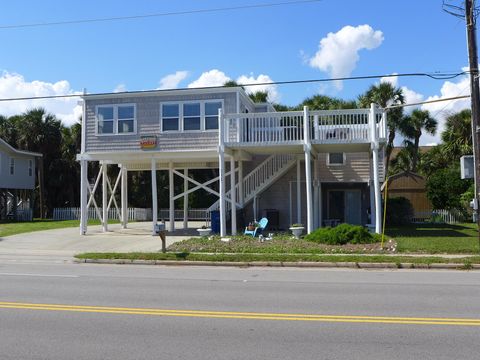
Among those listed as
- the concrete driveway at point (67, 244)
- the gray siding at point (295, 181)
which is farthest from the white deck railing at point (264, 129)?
the concrete driveway at point (67, 244)

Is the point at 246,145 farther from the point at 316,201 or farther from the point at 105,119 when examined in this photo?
the point at 105,119

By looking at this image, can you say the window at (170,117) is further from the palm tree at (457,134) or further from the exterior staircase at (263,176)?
the palm tree at (457,134)

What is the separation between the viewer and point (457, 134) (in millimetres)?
36500

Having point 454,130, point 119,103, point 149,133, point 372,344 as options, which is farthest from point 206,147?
point 454,130

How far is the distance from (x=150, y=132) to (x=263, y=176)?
Result: 18.6 ft

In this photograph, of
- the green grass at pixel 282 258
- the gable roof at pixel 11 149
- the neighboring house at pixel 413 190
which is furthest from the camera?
the gable roof at pixel 11 149

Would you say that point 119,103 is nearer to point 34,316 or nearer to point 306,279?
point 306,279

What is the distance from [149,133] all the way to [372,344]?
61.2ft

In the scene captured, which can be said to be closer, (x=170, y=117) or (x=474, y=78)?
(x=474, y=78)

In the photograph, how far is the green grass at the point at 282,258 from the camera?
13.9m

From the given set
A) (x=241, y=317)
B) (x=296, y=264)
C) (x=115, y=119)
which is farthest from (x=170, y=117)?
(x=241, y=317)

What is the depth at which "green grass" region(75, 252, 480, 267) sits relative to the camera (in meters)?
13.9

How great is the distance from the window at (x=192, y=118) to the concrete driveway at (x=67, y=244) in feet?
16.0

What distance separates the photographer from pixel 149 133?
2322 centimetres
